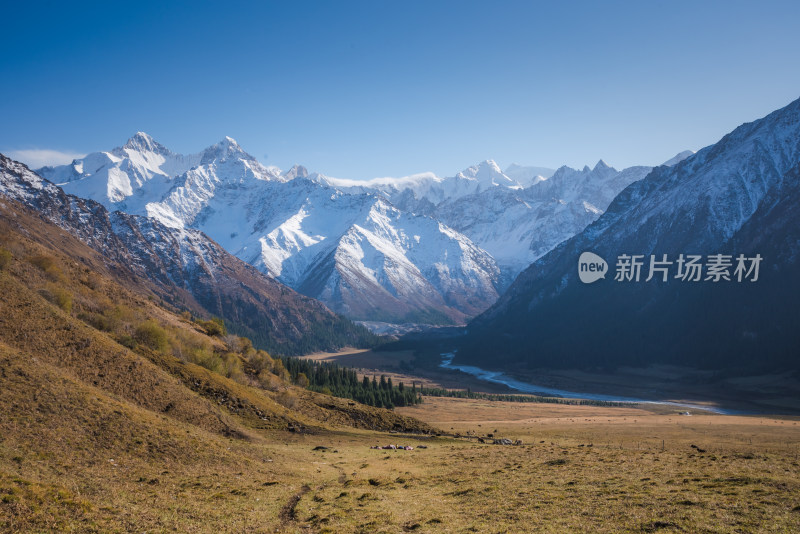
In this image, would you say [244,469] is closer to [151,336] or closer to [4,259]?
[151,336]

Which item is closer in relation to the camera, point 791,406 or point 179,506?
point 179,506

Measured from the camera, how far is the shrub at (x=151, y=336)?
257 ft

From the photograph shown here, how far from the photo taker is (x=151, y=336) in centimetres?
7944

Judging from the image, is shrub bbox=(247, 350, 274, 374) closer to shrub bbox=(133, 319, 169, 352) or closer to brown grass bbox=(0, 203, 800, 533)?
shrub bbox=(133, 319, 169, 352)

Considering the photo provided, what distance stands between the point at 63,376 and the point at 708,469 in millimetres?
63316

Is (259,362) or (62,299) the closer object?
(62,299)

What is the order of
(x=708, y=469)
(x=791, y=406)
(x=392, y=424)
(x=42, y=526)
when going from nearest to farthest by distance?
1. (x=42, y=526)
2. (x=708, y=469)
3. (x=392, y=424)
4. (x=791, y=406)

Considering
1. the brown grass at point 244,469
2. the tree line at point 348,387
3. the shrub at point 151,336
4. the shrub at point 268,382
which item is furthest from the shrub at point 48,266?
the tree line at point 348,387

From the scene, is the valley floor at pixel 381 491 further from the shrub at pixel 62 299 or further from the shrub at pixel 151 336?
the shrub at pixel 62 299

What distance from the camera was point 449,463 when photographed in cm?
5700

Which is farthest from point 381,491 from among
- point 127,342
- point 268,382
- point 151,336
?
point 268,382

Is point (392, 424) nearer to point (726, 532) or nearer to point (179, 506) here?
point (179, 506)

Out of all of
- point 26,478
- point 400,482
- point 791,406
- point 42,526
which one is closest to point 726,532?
point 400,482

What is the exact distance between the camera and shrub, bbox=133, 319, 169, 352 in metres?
78.4
